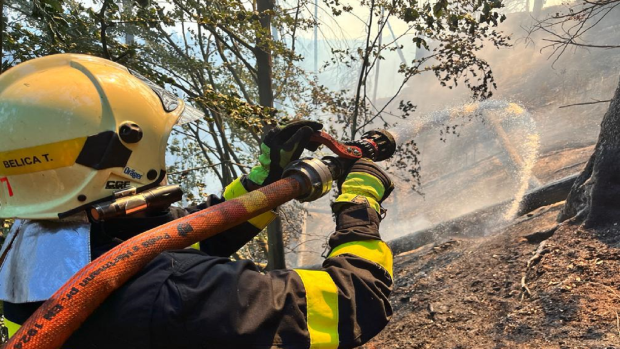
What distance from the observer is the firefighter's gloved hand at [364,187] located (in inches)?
74.2

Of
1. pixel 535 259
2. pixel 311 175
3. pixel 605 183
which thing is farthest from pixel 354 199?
pixel 605 183

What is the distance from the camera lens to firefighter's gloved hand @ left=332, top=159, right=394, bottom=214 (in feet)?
6.18

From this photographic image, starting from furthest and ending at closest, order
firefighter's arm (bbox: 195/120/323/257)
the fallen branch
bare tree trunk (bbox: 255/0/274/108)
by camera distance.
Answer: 1. bare tree trunk (bbox: 255/0/274/108)
2. the fallen branch
3. firefighter's arm (bbox: 195/120/323/257)

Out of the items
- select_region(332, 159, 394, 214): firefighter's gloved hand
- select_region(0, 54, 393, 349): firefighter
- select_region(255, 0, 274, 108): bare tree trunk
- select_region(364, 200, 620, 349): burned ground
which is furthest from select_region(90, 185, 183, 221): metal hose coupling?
select_region(255, 0, 274, 108): bare tree trunk

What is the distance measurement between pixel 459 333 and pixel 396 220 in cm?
2055

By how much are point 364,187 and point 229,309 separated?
995mm

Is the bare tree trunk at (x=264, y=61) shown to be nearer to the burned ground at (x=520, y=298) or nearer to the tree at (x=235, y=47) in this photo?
the tree at (x=235, y=47)

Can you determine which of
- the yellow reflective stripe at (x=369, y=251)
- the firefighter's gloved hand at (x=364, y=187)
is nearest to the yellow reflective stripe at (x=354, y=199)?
the firefighter's gloved hand at (x=364, y=187)

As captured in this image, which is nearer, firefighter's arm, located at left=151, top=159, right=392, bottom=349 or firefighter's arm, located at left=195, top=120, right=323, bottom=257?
firefighter's arm, located at left=151, top=159, right=392, bottom=349

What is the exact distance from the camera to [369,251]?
1.66 m

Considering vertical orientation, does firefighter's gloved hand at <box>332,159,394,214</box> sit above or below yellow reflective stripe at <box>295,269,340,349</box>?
above

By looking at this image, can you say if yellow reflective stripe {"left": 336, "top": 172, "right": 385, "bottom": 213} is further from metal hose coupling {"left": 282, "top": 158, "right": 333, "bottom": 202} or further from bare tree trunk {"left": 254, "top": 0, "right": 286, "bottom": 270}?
bare tree trunk {"left": 254, "top": 0, "right": 286, "bottom": 270}

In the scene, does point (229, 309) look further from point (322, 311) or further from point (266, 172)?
point (266, 172)

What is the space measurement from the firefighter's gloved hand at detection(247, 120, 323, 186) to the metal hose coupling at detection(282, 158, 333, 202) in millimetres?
298
